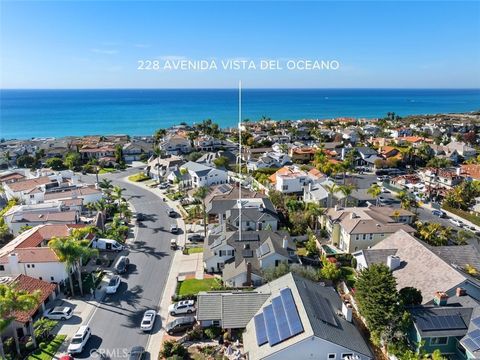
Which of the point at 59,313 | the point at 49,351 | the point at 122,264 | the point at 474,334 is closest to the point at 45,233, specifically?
the point at 122,264

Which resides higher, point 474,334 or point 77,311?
point 474,334

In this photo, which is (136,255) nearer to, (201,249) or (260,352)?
(201,249)

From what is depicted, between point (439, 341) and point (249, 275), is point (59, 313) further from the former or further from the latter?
point (439, 341)

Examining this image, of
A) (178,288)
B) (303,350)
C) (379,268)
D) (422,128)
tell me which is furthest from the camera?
(422,128)

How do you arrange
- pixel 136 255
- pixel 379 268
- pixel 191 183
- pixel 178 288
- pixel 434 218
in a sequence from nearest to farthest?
1. pixel 379 268
2. pixel 178 288
3. pixel 136 255
4. pixel 434 218
5. pixel 191 183

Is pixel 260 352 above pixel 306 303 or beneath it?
beneath

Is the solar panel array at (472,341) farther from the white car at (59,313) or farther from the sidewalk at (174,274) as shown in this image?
the white car at (59,313)

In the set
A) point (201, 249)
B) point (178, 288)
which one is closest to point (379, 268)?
point (178, 288)
